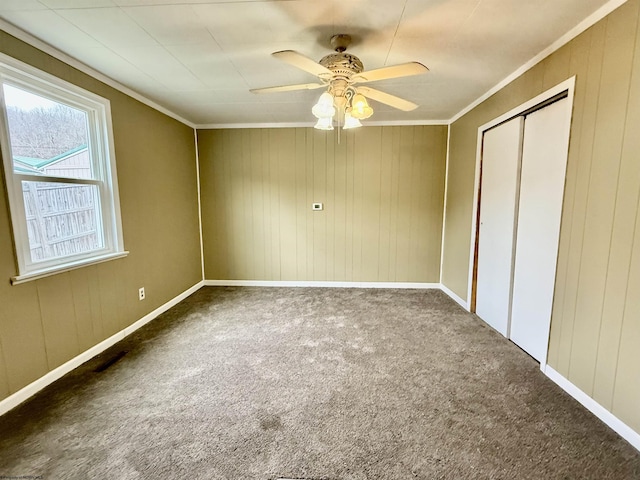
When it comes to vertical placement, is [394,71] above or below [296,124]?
below

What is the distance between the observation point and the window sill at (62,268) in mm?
1829

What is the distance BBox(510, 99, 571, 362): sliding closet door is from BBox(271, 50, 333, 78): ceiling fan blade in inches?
65.0

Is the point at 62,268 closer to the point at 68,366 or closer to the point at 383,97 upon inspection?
the point at 68,366

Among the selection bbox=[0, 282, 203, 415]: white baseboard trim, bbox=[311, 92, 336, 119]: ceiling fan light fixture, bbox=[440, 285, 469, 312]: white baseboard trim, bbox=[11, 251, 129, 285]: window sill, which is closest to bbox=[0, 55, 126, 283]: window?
bbox=[11, 251, 129, 285]: window sill

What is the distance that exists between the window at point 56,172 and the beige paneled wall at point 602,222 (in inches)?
141

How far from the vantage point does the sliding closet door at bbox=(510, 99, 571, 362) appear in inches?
79.6

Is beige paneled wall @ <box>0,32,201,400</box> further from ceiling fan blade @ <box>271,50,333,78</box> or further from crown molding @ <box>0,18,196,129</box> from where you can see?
ceiling fan blade @ <box>271,50,333,78</box>

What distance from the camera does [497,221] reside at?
2.80m

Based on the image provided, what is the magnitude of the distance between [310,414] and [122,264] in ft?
7.48

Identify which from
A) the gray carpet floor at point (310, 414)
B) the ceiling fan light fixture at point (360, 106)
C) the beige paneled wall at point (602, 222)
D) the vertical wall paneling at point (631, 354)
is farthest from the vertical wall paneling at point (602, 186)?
the ceiling fan light fixture at point (360, 106)

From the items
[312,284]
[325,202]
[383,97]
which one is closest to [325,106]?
[383,97]

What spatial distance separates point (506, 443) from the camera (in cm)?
150

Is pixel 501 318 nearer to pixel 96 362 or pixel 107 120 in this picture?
pixel 96 362

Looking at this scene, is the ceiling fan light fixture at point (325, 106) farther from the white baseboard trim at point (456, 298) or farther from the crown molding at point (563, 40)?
the white baseboard trim at point (456, 298)
